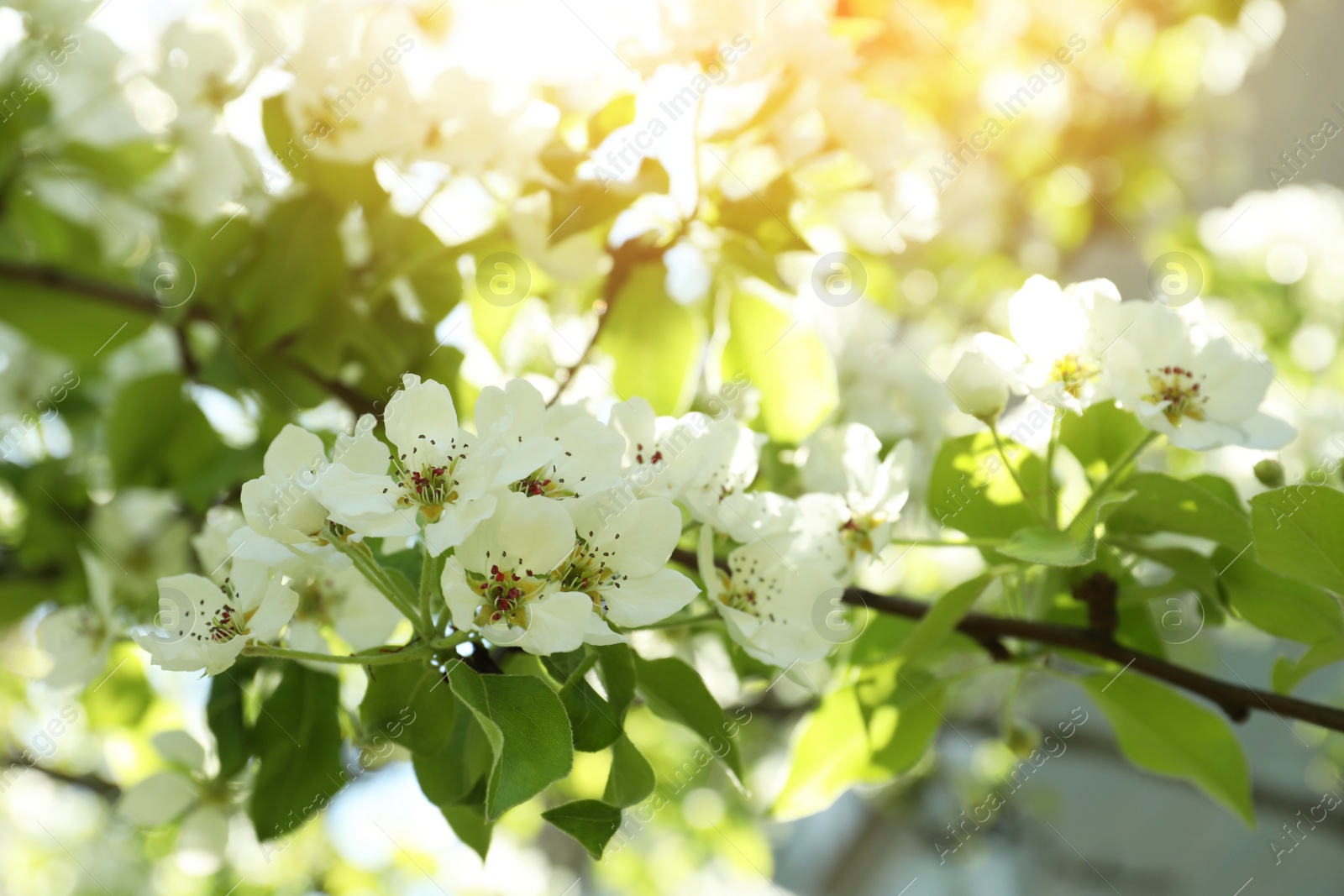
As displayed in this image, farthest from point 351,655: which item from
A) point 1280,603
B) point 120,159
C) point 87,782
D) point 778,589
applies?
point 87,782

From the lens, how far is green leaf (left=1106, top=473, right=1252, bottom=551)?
609 millimetres

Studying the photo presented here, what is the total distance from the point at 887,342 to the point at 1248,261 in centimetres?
125

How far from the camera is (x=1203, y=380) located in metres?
0.63

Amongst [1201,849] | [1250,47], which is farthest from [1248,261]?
[1201,849]

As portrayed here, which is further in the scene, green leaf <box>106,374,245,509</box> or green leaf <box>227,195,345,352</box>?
green leaf <box>106,374,245,509</box>

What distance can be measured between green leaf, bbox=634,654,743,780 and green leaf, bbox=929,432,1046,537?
0.78ft

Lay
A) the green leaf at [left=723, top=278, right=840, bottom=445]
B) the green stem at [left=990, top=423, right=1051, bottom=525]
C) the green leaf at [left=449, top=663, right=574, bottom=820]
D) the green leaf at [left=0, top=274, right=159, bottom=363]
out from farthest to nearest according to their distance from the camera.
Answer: the green leaf at [left=0, top=274, right=159, bottom=363], the green leaf at [left=723, top=278, right=840, bottom=445], the green stem at [left=990, top=423, right=1051, bottom=525], the green leaf at [left=449, top=663, right=574, bottom=820]

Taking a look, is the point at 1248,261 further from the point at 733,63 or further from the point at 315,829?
the point at 315,829

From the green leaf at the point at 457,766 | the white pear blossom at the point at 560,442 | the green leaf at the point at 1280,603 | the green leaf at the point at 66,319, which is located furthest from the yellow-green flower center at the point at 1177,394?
the green leaf at the point at 66,319

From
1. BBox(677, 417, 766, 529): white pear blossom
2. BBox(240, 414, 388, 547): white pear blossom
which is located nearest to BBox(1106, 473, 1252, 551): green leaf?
BBox(677, 417, 766, 529): white pear blossom

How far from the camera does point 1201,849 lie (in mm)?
2434

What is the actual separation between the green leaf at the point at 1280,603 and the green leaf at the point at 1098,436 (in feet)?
0.32

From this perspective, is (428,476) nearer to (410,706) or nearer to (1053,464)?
(410,706)

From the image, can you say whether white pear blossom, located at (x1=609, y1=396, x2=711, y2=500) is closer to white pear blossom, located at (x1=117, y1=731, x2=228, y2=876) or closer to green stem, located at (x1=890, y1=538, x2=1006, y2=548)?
green stem, located at (x1=890, y1=538, x2=1006, y2=548)
